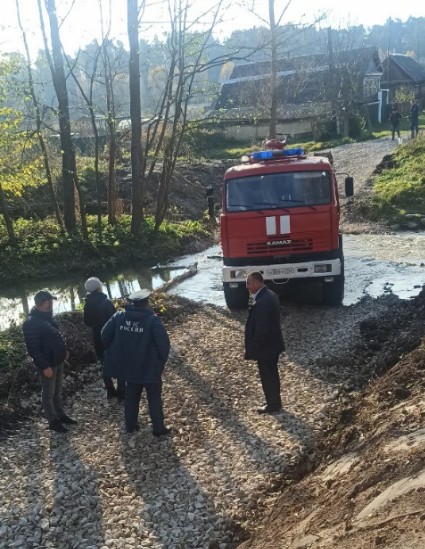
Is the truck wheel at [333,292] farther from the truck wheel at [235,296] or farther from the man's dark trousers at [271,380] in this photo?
the man's dark trousers at [271,380]

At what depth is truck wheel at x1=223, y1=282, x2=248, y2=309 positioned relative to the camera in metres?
12.1

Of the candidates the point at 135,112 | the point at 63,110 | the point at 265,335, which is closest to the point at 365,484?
the point at 265,335

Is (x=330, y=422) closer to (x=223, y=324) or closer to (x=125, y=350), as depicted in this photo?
(x=125, y=350)

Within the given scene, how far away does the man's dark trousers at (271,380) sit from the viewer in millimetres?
7250

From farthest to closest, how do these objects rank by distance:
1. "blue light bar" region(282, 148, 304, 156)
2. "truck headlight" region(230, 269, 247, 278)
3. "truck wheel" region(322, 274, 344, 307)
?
1. "blue light bar" region(282, 148, 304, 156)
2. "truck wheel" region(322, 274, 344, 307)
3. "truck headlight" region(230, 269, 247, 278)

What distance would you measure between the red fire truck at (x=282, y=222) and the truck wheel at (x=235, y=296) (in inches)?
22.7

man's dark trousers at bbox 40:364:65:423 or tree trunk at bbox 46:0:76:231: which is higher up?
tree trunk at bbox 46:0:76:231

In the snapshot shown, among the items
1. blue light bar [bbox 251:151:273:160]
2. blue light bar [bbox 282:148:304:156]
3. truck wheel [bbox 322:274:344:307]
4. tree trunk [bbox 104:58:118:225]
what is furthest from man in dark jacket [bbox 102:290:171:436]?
tree trunk [bbox 104:58:118:225]

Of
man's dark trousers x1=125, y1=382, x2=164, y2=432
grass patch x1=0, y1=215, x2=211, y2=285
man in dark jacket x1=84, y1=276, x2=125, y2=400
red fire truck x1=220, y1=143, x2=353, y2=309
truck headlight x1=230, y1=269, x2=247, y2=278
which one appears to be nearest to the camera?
man's dark trousers x1=125, y1=382, x2=164, y2=432

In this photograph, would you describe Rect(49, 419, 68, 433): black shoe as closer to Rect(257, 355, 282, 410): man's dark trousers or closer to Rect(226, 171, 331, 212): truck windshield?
Rect(257, 355, 282, 410): man's dark trousers

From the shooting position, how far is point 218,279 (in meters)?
16.0

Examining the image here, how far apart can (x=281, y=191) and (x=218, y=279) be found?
5170mm

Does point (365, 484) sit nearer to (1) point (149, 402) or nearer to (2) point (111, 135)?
(1) point (149, 402)

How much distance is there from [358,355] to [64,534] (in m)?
5.57
